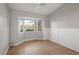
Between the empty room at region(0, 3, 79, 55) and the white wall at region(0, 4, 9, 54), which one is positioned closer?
the empty room at region(0, 3, 79, 55)

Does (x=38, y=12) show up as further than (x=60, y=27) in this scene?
No

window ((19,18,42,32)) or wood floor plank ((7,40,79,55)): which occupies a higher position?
window ((19,18,42,32))

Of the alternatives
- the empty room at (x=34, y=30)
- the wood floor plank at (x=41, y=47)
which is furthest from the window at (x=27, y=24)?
the wood floor plank at (x=41, y=47)

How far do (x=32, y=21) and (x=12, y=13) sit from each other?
0.31 metres

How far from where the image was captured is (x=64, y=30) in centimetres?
141

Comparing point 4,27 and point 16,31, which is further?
point 4,27

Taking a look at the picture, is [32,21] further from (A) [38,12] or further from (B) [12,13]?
(B) [12,13]

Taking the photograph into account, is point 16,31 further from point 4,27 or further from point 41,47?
point 41,47

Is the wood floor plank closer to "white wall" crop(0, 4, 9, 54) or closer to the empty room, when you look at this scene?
the empty room

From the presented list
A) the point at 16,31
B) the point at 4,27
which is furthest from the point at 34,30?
the point at 4,27

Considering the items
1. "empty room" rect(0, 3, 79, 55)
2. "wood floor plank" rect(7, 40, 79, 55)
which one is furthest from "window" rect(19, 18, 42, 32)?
"wood floor plank" rect(7, 40, 79, 55)

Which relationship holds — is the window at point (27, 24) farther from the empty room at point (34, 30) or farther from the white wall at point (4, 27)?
the white wall at point (4, 27)

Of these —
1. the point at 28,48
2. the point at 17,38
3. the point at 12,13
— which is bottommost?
the point at 28,48
